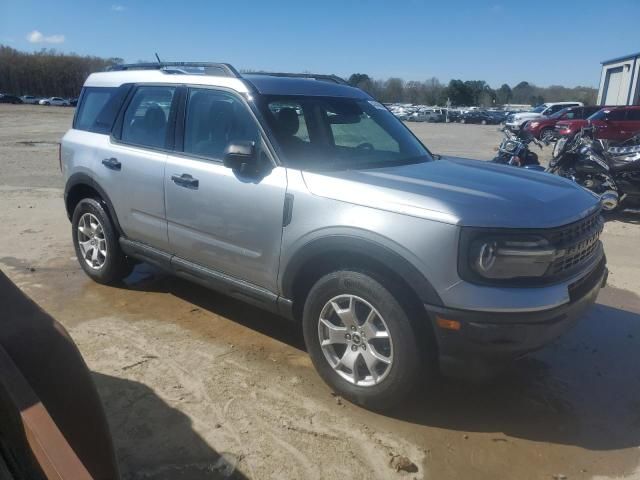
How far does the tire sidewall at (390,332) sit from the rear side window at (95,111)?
2849 mm

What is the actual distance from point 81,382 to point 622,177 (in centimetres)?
888

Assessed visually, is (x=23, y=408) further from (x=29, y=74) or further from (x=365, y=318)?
(x=29, y=74)

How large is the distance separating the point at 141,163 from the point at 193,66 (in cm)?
90

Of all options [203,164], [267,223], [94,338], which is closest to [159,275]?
[94,338]

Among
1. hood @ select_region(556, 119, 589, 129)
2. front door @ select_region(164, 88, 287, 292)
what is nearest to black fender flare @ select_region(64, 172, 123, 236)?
front door @ select_region(164, 88, 287, 292)

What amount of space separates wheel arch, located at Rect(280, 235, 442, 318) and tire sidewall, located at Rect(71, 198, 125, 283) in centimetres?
219

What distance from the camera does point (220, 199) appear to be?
12.7ft

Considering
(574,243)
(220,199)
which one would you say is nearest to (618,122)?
(574,243)

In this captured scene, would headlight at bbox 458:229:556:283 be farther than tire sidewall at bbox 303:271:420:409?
No

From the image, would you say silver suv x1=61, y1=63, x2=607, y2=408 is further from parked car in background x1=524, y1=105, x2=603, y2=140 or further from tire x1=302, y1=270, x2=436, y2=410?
parked car in background x1=524, y1=105, x2=603, y2=140

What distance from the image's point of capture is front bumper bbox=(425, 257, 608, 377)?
2.81 m

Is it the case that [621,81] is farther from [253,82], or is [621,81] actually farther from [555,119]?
[253,82]

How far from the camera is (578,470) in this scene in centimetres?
288

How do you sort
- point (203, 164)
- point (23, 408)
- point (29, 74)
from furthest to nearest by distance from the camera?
point (29, 74) < point (203, 164) < point (23, 408)
